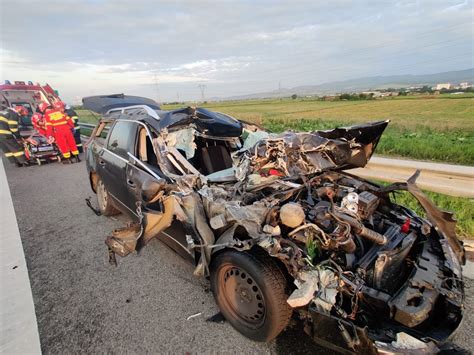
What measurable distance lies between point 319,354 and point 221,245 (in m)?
1.07

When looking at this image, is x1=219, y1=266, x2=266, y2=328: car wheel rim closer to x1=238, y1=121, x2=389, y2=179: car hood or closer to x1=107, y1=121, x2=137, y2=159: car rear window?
x1=238, y1=121, x2=389, y2=179: car hood

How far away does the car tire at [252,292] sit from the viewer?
212cm

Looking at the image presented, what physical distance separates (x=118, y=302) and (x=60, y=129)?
8255mm

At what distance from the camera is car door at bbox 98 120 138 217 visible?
3740 millimetres

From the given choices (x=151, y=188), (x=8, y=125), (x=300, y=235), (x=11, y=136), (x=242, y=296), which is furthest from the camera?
(x=11, y=136)

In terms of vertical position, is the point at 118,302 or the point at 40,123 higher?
the point at 40,123

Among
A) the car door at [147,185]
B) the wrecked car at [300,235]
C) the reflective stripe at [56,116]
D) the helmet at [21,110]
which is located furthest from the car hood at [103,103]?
the helmet at [21,110]

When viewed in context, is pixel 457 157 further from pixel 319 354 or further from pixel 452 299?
pixel 319 354

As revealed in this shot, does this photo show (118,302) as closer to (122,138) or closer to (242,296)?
(242,296)

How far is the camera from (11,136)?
941 cm

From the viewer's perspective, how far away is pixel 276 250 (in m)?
2.06

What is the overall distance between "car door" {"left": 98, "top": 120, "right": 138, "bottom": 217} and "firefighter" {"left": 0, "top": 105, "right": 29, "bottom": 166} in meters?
7.02

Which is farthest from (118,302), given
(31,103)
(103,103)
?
(31,103)

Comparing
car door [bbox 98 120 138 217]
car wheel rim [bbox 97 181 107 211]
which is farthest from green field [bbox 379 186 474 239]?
car wheel rim [bbox 97 181 107 211]
